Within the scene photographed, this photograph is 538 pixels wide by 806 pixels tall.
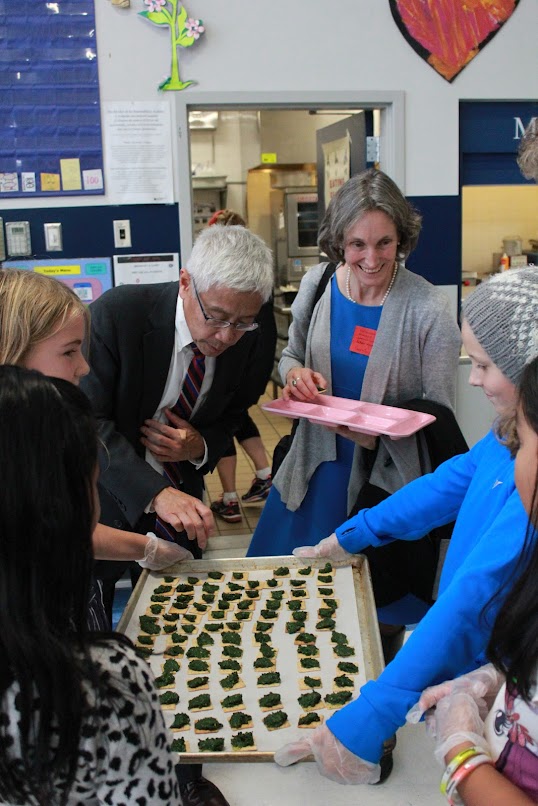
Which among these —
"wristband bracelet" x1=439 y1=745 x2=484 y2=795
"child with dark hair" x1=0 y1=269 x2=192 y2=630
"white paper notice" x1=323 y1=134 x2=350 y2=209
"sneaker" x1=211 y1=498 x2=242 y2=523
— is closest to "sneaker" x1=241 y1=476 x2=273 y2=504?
"sneaker" x1=211 y1=498 x2=242 y2=523

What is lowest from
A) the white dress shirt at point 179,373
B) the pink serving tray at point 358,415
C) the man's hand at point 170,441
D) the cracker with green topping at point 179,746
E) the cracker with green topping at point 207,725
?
the cracker with green topping at point 207,725

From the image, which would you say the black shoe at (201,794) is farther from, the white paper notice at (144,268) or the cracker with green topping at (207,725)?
the white paper notice at (144,268)

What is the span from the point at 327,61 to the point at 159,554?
275 cm

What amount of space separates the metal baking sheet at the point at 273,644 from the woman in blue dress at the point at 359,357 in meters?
0.36

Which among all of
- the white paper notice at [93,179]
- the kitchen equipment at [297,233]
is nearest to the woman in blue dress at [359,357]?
the white paper notice at [93,179]

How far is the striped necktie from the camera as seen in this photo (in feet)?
6.42

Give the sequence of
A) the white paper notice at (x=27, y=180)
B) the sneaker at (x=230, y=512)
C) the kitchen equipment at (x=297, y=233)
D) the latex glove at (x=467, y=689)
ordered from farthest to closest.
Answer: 1. the kitchen equipment at (x=297, y=233)
2. the sneaker at (x=230, y=512)
3. the white paper notice at (x=27, y=180)
4. the latex glove at (x=467, y=689)

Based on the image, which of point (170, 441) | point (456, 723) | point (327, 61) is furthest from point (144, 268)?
point (456, 723)

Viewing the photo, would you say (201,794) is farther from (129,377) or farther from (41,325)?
(129,377)

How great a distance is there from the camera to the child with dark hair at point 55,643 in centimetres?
76

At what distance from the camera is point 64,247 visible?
11.6ft

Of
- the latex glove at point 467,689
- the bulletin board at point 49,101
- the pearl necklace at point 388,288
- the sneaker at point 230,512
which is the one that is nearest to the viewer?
the latex glove at point 467,689

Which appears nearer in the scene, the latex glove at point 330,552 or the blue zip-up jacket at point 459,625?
the blue zip-up jacket at point 459,625

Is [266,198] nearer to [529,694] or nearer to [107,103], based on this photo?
[107,103]
